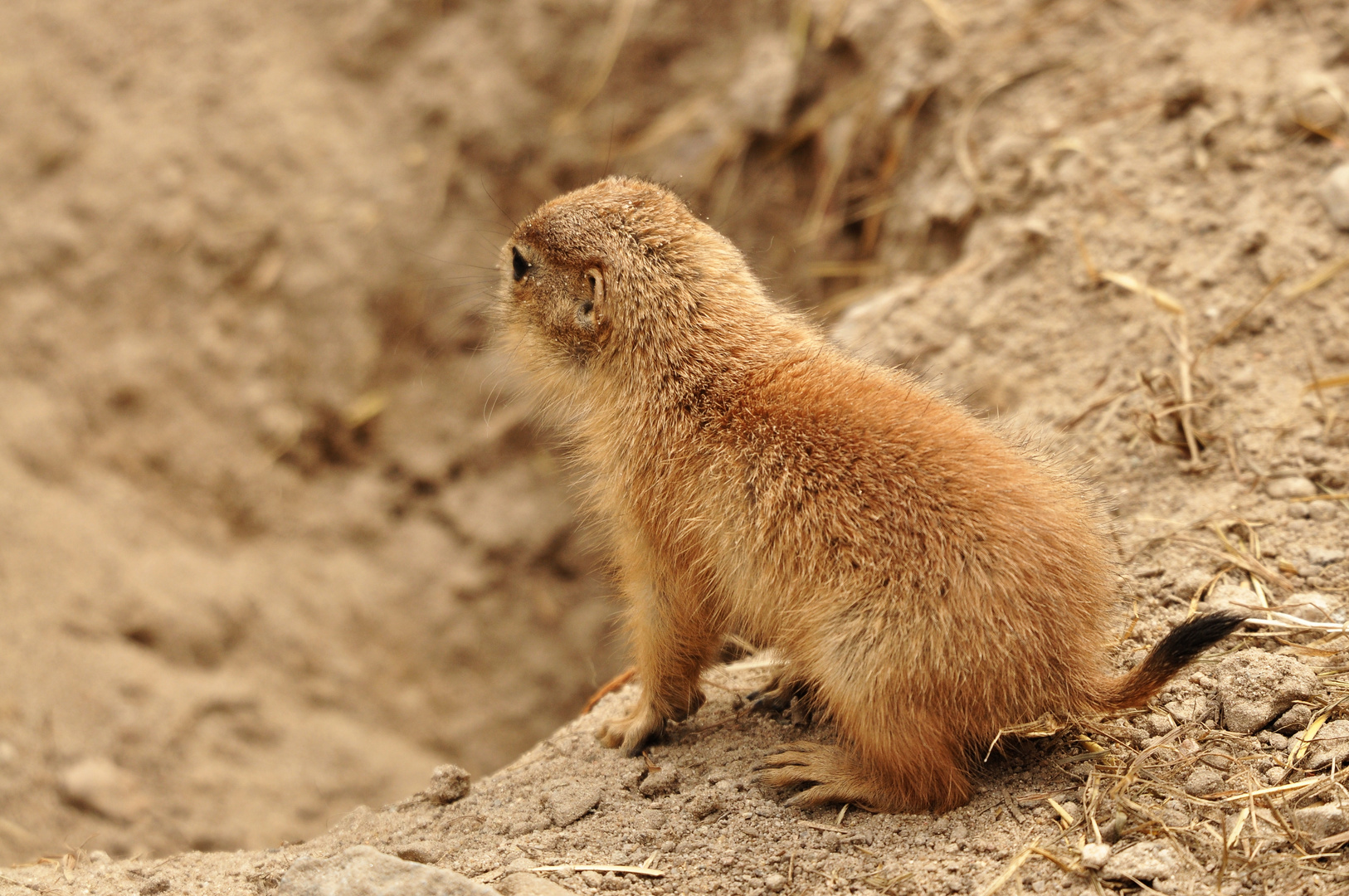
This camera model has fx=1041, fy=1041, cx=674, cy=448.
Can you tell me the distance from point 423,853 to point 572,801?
0.47 meters

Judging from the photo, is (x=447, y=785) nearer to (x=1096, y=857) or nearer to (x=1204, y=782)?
(x=1096, y=857)

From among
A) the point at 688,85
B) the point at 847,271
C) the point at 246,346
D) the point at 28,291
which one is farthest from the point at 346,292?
the point at 847,271

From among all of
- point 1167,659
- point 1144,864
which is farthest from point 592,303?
point 1144,864

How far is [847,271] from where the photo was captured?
240 inches

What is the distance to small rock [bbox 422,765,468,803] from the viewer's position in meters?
3.48

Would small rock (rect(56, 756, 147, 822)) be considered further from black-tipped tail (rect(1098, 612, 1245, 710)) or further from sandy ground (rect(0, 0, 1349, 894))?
black-tipped tail (rect(1098, 612, 1245, 710))

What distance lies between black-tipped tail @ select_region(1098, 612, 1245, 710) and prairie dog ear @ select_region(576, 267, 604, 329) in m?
1.93

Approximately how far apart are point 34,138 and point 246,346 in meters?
1.88

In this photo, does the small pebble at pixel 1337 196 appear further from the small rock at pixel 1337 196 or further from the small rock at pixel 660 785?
the small rock at pixel 660 785

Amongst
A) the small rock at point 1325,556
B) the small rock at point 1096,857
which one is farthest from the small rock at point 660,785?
the small rock at point 1325,556

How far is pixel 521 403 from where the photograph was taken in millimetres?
7105

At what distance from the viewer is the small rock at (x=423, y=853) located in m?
3.01

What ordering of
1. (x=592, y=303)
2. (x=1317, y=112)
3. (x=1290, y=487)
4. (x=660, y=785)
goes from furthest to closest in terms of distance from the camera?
(x=1317, y=112)
(x=1290, y=487)
(x=592, y=303)
(x=660, y=785)

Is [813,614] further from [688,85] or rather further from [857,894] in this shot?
[688,85]
